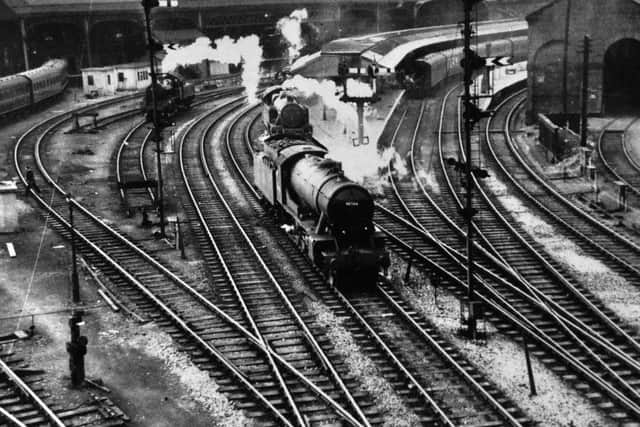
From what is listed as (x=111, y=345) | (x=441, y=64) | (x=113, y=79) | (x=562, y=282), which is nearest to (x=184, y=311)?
(x=111, y=345)

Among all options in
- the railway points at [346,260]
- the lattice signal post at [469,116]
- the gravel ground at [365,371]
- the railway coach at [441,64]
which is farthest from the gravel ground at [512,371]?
the railway coach at [441,64]

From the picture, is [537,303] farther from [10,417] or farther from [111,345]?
[10,417]

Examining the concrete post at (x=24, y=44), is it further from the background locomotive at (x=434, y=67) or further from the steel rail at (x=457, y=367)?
the steel rail at (x=457, y=367)

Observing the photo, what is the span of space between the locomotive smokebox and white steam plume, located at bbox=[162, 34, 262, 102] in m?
39.0

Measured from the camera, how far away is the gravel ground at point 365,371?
51.5ft

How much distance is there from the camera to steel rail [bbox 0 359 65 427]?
15695 millimetres

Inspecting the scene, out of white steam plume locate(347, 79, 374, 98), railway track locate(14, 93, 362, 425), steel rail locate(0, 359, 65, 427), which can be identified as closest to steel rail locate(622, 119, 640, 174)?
white steam plume locate(347, 79, 374, 98)

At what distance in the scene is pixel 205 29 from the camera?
7794 cm

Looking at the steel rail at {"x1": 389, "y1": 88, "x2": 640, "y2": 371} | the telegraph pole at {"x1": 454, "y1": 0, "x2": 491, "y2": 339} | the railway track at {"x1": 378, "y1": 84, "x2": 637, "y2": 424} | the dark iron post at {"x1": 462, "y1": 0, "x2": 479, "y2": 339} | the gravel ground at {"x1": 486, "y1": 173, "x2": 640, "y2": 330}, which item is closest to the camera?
the railway track at {"x1": 378, "y1": 84, "x2": 637, "y2": 424}

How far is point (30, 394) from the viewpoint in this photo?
55.1 feet

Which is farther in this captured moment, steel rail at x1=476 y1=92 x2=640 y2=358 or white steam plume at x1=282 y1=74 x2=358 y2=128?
white steam plume at x1=282 y1=74 x2=358 y2=128

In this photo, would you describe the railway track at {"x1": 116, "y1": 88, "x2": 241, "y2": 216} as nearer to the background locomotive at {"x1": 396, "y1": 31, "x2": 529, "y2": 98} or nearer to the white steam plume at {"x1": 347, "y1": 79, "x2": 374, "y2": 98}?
the white steam plume at {"x1": 347, "y1": 79, "x2": 374, "y2": 98}

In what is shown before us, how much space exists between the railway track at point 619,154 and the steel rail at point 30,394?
23043 millimetres

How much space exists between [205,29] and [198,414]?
65.8 m
